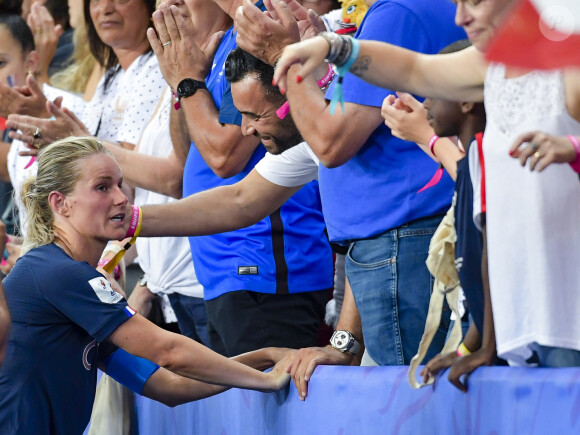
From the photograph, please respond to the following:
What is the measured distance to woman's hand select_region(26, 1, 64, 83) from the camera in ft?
17.9

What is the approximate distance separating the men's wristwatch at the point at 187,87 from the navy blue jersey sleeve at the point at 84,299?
3.22 feet

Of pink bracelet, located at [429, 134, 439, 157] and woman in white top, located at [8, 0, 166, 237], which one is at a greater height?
woman in white top, located at [8, 0, 166, 237]

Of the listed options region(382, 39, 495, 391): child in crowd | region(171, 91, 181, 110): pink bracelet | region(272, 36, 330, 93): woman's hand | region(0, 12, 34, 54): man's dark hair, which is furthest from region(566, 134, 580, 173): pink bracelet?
region(0, 12, 34, 54): man's dark hair

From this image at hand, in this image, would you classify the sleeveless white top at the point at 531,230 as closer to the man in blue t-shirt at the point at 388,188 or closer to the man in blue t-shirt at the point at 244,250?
the man in blue t-shirt at the point at 388,188

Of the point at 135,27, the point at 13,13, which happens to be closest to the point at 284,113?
the point at 135,27

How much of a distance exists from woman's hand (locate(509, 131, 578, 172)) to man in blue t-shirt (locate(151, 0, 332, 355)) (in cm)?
172

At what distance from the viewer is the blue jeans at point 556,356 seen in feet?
6.45

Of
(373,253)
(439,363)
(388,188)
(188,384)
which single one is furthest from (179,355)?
(439,363)

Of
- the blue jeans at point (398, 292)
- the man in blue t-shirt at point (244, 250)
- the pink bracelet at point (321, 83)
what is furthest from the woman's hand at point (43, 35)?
the blue jeans at point (398, 292)

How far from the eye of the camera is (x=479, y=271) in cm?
217

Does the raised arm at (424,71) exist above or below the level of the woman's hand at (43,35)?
below

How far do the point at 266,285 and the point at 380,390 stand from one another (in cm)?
99

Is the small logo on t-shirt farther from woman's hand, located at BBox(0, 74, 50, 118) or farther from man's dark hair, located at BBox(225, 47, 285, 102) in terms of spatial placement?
woman's hand, located at BBox(0, 74, 50, 118)

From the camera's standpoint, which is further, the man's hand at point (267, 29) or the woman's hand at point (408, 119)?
the man's hand at point (267, 29)
